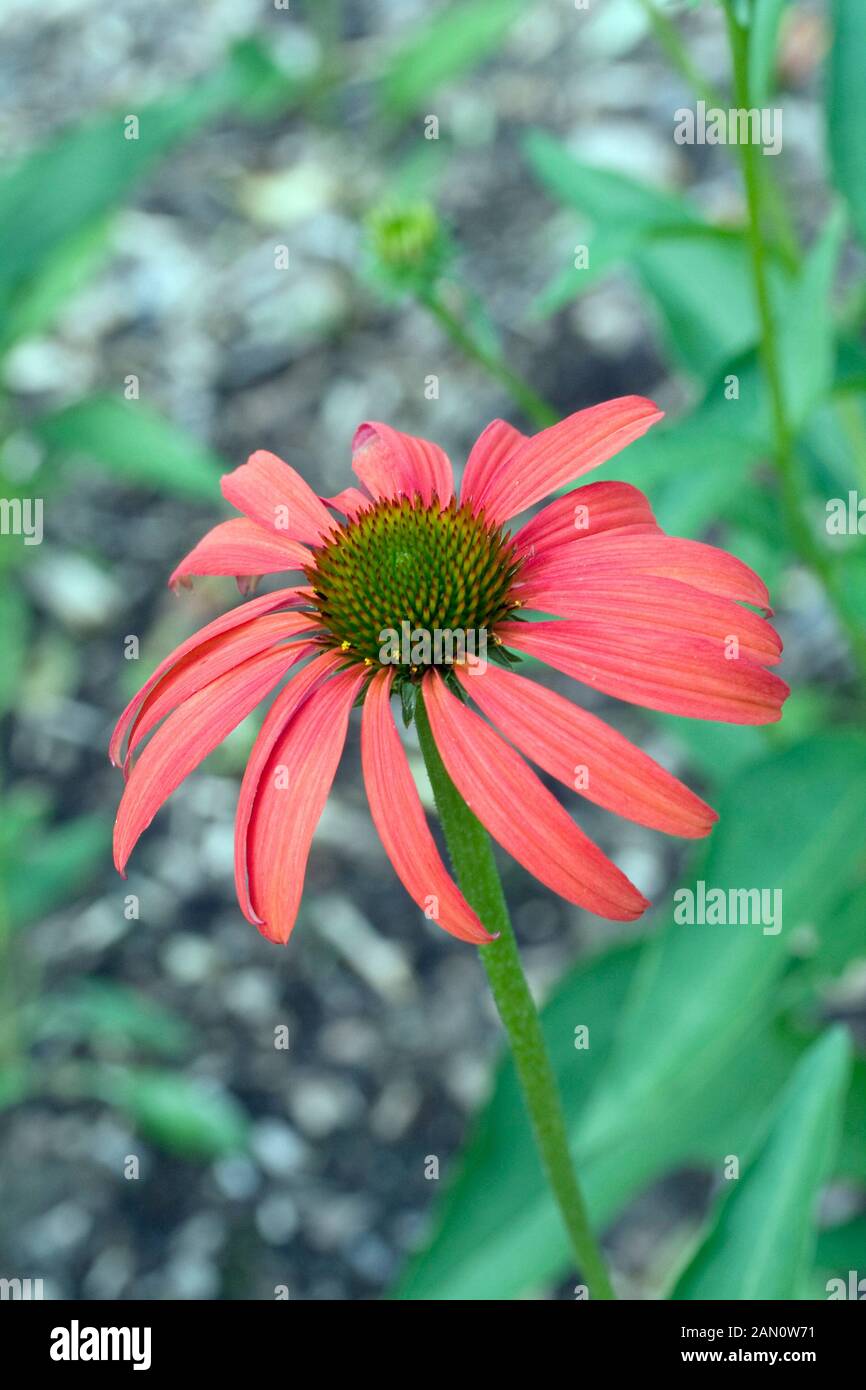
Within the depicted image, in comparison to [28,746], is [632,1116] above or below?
below

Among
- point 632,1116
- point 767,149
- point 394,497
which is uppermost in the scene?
point 767,149

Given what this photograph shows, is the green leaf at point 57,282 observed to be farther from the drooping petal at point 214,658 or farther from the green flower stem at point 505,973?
the green flower stem at point 505,973

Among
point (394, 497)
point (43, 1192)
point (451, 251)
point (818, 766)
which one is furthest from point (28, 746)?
point (394, 497)

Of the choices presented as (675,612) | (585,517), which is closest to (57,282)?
(585,517)

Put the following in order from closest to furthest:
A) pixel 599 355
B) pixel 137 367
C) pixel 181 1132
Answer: pixel 181 1132
pixel 599 355
pixel 137 367

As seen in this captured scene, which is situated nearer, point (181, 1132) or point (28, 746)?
point (181, 1132)

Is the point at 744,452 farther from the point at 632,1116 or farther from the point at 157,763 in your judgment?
the point at 157,763
